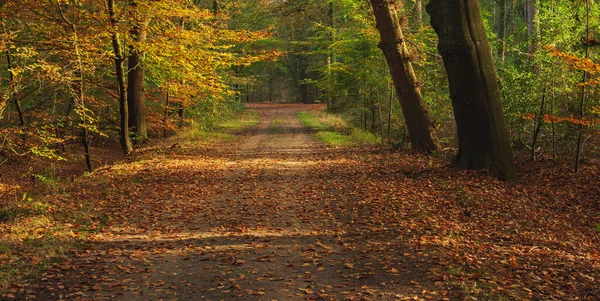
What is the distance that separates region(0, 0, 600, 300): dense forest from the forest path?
0.11ft

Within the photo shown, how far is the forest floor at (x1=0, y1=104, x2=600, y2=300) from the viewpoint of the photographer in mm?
5078

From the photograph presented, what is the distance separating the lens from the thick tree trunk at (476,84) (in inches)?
391

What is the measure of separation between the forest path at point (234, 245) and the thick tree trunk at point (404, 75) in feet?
12.6

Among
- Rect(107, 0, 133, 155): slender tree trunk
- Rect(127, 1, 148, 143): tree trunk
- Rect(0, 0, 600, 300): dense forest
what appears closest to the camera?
Rect(0, 0, 600, 300): dense forest

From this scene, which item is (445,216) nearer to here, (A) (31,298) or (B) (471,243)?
(B) (471,243)

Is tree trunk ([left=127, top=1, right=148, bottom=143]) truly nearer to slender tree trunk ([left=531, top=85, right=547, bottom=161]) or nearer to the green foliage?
the green foliage

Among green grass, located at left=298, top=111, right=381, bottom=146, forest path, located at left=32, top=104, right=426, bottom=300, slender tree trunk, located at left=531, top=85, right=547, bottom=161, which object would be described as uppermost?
slender tree trunk, located at left=531, top=85, right=547, bottom=161

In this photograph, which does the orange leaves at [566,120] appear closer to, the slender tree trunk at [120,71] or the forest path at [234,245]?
the forest path at [234,245]

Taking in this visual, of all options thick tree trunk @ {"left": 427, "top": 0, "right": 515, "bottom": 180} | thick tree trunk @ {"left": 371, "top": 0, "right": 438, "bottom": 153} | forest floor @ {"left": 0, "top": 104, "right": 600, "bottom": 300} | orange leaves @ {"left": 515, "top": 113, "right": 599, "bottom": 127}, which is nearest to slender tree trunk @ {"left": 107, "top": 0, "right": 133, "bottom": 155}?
forest floor @ {"left": 0, "top": 104, "right": 600, "bottom": 300}

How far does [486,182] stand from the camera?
9492mm

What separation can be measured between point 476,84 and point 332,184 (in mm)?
3711

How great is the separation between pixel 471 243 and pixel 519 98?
6965 mm

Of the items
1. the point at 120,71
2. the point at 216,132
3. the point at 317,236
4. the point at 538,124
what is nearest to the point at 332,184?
the point at 317,236

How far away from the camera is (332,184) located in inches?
414
